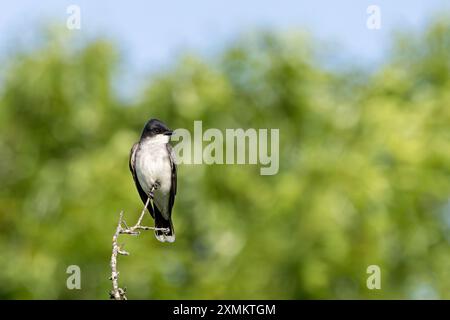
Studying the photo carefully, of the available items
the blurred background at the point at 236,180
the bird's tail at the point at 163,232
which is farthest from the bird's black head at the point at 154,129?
the blurred background at the point at 236,180

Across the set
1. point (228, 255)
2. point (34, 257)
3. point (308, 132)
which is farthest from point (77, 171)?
point (308, 132)

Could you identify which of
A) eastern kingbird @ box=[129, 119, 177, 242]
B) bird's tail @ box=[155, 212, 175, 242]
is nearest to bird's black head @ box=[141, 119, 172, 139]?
eastern kingbird @ box=[129, 119, 177, 242]

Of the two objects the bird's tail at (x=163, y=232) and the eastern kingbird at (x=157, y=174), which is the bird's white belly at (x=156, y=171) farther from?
the bird's tail at (x=163, y=232)

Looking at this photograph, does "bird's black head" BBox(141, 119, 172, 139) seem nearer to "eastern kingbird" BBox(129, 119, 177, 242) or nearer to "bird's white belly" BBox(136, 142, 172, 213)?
"eastern kingbird" BBox(129, 119, 177, 242)

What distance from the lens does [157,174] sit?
4.75 metres

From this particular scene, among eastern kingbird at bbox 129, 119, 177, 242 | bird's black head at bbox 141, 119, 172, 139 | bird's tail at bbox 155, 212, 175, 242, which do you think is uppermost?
bird's black head at bbox 141, 119, 172, 139

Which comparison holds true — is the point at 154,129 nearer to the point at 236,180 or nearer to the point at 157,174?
the point at 157,174

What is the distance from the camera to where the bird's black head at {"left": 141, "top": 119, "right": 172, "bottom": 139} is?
3.59m

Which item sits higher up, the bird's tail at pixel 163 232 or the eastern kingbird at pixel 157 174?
the eastern kingbird at pixel 157 174

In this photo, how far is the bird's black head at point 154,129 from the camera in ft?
11.8

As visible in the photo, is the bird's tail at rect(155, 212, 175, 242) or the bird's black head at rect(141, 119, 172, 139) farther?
the bird's tail at rect(155, 212, 175, 242)

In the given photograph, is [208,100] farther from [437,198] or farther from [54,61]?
[437,198]
